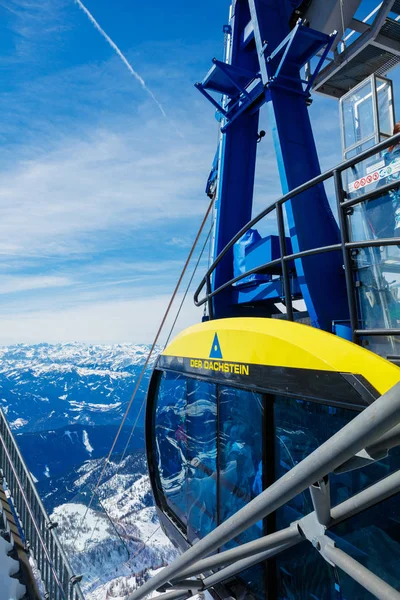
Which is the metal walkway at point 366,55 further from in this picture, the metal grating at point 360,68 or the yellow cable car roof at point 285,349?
the yellow cable car roof at point 285,349

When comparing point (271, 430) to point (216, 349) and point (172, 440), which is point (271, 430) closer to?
point (216, 349)

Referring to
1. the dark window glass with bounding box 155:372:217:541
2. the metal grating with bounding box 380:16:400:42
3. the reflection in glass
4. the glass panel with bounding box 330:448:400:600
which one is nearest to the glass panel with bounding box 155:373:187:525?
the dark window glass with bounding box 155:372:217:541

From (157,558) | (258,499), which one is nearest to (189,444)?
(258,499)

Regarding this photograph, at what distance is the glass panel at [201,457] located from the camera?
12.6 ft

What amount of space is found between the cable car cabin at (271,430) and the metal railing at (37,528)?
1.83 meters

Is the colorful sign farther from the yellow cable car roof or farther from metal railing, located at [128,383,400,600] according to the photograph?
metal railing, located at [128,383,400,600]

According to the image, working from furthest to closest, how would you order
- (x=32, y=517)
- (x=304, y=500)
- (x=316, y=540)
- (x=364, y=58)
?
(x=364, y=58)
(x=32, y=517)
(x=304, y=500)
(x=316, y=540)

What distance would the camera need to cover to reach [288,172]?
626 cm

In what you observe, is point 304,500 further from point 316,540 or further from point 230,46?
point 230,46

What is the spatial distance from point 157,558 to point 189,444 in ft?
419

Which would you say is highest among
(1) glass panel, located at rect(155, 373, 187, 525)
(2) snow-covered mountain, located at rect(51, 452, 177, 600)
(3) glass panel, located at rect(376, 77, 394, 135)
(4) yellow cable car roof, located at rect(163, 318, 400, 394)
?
(3) glass panel, located at rect(376, 77, 394, 135)

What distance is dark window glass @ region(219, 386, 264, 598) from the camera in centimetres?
309

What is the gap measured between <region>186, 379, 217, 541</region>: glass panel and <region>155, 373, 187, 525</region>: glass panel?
0.56 feet

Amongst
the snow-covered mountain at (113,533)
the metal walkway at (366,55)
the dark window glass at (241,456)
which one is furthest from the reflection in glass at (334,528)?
the snow-covered mountain at (113,533)
